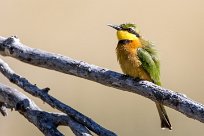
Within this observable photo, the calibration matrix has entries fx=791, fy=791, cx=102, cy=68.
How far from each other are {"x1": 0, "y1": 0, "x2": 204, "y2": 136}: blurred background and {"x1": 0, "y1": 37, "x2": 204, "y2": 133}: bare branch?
7.64 feet

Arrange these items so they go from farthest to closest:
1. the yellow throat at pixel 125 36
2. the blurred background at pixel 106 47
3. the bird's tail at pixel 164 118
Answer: the blurred background at pixel 106 47
the yellow throat at pixel 125 36
the bird's tail at pixel 164 118

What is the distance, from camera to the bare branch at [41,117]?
9.63 feet

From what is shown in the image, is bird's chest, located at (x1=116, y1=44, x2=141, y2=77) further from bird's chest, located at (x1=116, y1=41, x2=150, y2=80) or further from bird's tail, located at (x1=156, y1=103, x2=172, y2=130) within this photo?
bird's tail, located at (x1=156, y1=103, x2=172, y2=130)

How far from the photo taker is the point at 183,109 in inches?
111

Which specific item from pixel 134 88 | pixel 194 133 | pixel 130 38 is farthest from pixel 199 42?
pixel 134 88

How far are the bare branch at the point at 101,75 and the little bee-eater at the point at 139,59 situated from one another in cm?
39

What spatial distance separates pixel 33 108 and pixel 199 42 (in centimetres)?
383

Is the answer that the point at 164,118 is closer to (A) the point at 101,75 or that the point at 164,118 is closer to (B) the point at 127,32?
(B) the point at 127,32

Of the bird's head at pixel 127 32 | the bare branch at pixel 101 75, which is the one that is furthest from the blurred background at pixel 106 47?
the bare branch at pixel 101 75

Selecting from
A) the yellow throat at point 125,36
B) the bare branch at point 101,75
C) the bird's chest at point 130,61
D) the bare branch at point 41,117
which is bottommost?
the bare branch at point 41,117

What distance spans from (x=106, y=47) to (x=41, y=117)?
3581 mm

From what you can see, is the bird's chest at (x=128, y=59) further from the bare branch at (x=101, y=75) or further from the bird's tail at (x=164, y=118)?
the bare branch at (x=101, y=75)

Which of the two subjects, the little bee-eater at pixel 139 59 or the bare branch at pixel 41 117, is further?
the little bee-eater at pixel 139 59


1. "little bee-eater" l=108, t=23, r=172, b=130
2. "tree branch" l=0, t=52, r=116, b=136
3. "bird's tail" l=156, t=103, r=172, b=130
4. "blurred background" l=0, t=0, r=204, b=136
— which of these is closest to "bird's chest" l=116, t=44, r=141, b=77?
"little bee-eater" l=108, t=23, r=172, b=130
